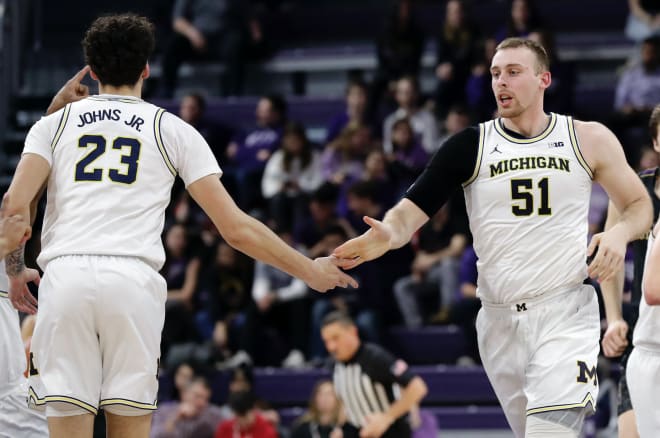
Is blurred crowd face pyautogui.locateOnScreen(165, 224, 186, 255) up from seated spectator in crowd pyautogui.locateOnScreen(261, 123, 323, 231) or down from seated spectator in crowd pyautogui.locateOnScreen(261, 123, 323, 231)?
down

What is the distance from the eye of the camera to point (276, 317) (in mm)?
13227

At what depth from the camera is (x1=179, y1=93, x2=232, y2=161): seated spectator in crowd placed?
1505 cm

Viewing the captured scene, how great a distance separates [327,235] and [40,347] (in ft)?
25.2

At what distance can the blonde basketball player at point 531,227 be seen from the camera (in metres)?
6.15

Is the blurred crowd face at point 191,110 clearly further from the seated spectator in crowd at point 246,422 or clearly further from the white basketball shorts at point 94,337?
the white basketball shorts at point 94,337

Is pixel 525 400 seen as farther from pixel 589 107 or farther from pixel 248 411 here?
pixel 589 107

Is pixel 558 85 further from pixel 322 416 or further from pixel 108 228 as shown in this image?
pixel 108 228

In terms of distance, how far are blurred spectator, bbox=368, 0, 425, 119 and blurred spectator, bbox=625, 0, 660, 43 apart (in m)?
2.82

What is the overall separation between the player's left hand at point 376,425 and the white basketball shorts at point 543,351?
12.6ft

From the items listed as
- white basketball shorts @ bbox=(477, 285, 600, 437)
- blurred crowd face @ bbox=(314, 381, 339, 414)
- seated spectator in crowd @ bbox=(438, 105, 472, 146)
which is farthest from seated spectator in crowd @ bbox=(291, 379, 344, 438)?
white basketball shorts @ bbox=(477, 285, 600, 437)

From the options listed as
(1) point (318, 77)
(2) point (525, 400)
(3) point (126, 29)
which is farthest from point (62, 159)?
(1) point (318, 77)

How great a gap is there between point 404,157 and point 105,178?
8.71m

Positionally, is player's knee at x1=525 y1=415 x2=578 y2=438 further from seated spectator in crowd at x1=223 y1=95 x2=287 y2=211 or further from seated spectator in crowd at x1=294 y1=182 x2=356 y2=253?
seated spectator in crowd at x1=223 y1=95 x2=287 y2=211

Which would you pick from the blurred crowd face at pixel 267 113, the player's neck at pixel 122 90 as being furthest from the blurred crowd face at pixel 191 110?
the player's neck at pixel 122 90
